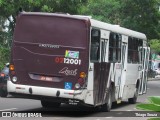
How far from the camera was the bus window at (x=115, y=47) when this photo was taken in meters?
16.0

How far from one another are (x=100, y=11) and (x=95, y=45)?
103ft

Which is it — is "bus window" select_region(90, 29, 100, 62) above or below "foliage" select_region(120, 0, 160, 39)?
below

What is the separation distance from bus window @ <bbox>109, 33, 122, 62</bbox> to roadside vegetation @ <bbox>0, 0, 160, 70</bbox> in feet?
30.1

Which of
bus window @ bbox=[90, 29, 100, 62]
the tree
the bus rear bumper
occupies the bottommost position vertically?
the bus rear bumper

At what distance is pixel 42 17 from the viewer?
13945mm

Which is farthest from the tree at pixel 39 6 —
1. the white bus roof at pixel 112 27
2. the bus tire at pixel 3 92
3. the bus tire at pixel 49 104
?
the bus tire at pixel 49 104

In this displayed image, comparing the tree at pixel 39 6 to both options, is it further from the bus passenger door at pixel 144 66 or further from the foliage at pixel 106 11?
the foliage at pixel 106 11

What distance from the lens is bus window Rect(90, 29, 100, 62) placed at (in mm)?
14047

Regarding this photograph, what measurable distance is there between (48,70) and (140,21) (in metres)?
27.0

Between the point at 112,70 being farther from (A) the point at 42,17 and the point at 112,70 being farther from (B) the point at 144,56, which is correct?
(B) the point at 144,56

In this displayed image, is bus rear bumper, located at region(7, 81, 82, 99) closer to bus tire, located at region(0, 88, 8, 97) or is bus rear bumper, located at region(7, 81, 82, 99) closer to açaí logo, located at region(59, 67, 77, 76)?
açaí logo, located at region(59, 67, 77, 76)

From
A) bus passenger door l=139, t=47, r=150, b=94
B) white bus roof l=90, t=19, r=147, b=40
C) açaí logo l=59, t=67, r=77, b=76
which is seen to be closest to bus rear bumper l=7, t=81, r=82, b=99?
açaí logo l=59, t=67, r=77, b=76

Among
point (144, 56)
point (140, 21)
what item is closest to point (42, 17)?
point (144, 56)

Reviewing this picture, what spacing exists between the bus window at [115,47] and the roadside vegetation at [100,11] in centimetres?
916
